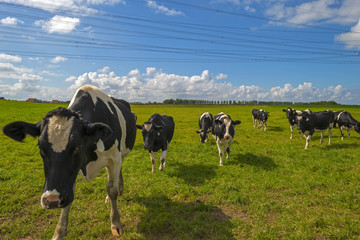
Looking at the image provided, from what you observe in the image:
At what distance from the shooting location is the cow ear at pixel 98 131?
2.80 m

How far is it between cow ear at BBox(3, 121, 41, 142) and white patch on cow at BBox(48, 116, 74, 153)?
1.28 ft

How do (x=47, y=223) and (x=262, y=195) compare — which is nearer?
(x=47, y=223)

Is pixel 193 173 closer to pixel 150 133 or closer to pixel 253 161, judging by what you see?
pixel 150 133

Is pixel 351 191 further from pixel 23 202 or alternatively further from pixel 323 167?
pixel 23 202

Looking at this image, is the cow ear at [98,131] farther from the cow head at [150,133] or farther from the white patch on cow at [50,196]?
the cow head at [150,133]

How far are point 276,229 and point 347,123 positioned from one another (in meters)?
15.4

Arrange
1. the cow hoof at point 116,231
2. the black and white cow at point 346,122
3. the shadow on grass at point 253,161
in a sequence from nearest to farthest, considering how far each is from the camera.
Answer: the cow hoof at point 116,231
the shadow on grass at point 253,161
the black and white cow at point 346,122

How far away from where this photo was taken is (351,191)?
6.07 meters

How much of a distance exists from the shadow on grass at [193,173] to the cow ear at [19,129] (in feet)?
16.3

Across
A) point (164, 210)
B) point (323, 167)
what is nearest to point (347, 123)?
point (323, 167)

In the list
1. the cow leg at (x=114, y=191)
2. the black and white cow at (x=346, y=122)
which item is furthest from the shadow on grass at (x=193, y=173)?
the black and white cow at (x=346, y=122)

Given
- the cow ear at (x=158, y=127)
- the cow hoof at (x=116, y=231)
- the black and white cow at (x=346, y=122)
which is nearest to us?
the cow hoof at (x=116, y=231)

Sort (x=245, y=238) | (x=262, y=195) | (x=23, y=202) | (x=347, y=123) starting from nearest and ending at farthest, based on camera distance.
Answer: (x=245, y=238) → (x=23, y=202) → (x=262, y=195) → (x=347, y=123)

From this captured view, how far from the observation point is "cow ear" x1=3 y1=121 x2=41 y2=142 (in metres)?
2.74
